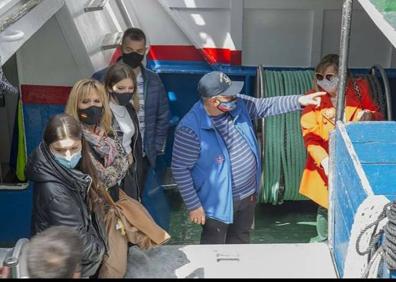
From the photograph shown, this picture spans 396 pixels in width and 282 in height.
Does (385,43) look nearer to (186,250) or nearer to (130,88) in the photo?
(130,88)

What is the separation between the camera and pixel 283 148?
18.1ft

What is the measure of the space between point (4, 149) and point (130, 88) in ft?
7.72

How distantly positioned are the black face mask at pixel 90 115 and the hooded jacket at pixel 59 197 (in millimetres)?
586

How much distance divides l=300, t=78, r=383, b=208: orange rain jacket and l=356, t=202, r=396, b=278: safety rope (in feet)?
5.50

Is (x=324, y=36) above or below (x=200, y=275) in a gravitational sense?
above

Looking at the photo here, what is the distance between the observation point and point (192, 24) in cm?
623

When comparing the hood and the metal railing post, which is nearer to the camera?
the hood

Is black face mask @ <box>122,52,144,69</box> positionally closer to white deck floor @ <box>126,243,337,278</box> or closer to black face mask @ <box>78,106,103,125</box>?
black face mask @ <box>78,106,103,125</box>

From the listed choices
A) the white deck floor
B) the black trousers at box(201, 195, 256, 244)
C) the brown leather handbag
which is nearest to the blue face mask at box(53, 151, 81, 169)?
the brown leather handbag

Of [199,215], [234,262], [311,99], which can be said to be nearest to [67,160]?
[234,262]

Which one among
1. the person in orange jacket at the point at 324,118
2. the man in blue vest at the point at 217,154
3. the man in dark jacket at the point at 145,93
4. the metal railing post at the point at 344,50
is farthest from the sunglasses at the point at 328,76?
the man in dark jacket at the point at 145,93

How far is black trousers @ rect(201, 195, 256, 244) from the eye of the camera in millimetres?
4094

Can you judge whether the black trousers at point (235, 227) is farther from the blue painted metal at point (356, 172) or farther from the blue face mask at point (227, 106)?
the blue painted metal at point (356, 172)

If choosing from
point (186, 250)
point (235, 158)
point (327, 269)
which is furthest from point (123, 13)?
point (327, 269)
